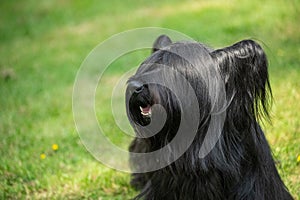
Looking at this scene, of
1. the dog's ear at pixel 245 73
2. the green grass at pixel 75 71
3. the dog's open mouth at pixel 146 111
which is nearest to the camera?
the dog's ear at pixel 245 73

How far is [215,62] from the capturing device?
3.46 m

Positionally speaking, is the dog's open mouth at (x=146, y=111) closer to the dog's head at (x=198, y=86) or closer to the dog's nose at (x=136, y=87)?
the dog's head at (x=198, y=86)

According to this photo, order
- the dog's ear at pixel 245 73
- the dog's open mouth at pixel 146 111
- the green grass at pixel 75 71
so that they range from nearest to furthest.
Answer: the dog's ear at pixel 245 73
the dog's open mouth at pixel 146 111
the green grass at pixel 75 71

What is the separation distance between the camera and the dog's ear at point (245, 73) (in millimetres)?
3328

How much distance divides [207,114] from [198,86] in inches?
8.1

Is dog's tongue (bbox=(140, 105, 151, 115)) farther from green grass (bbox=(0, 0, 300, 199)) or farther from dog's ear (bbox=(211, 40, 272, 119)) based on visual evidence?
green grass (bbox=(0, 0, 300, 199))

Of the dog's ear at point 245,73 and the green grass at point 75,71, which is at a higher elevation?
the green grass at point 75,71

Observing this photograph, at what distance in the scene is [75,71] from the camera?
9.23 meters

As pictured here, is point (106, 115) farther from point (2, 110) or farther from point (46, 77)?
point (46, 77)

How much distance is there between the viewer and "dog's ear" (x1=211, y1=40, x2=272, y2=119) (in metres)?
3.33

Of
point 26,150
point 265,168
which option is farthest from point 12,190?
point 265,168

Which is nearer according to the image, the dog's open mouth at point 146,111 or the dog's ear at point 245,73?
the dog's ear at point 245,73

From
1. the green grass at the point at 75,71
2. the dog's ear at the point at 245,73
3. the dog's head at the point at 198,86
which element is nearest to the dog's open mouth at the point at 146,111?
the dog's head at the point at 198,86

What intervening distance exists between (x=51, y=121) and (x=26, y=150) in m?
1.06
